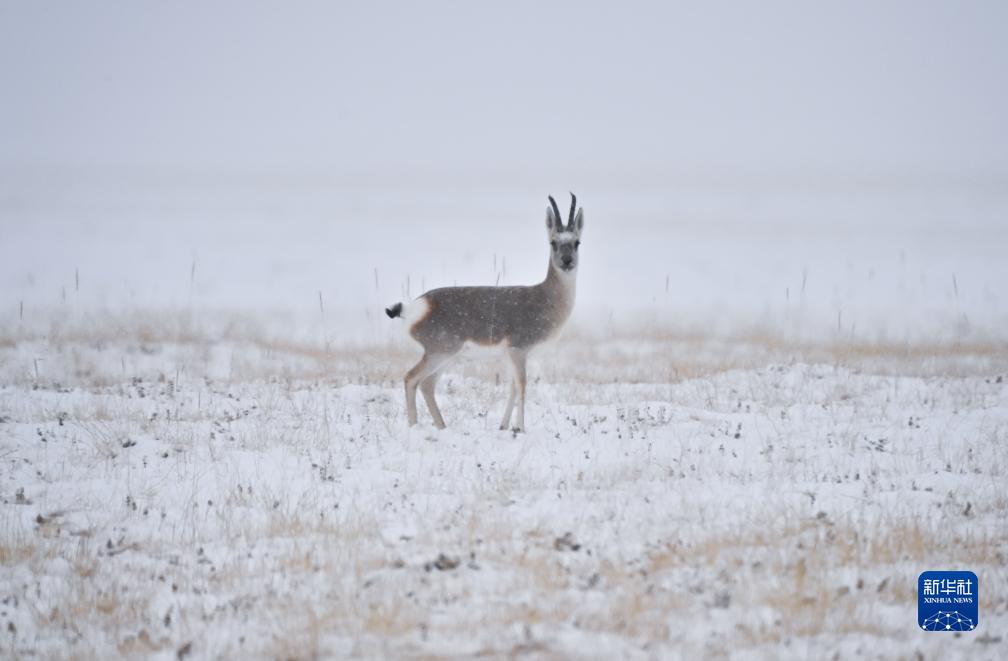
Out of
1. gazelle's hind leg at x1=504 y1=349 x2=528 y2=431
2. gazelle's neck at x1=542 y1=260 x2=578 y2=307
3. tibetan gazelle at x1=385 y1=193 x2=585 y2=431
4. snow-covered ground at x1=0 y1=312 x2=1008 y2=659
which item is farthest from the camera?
gazelle's neck at x1=542 y1=260 x2=578 y2=307

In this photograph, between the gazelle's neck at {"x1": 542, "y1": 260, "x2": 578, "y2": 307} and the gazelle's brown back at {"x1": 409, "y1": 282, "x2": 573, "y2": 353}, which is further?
the gazelle's neck at {"x1": 542, "y1": 260, "x2": 578, "y2": 307}

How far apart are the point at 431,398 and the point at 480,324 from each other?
105 centimetres

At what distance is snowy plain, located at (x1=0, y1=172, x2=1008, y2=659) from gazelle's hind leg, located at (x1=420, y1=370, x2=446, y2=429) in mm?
357

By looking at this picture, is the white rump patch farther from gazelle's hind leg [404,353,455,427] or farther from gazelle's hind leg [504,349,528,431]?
gazelle's hind leg [504,349,528,431]

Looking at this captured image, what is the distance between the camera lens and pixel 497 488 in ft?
28.2

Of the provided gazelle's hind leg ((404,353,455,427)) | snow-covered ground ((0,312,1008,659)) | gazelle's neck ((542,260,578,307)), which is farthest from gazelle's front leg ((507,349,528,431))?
gazelle's neck ((542,260,578,307))

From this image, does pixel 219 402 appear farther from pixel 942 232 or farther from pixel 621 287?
pixel 942 232

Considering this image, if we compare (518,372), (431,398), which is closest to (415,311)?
(431,398)

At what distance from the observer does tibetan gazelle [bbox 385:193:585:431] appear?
11070 mm

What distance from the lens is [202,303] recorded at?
81.0 ft

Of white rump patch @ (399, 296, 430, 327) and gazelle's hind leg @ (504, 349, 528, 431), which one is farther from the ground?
white rump patch @ (399, 296, 430, 327)

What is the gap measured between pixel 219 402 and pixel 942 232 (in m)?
40.4

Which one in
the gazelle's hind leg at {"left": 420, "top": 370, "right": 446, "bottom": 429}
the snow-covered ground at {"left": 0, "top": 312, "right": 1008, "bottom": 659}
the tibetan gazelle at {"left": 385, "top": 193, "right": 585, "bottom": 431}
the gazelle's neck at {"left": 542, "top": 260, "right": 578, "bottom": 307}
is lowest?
the snow-covered ground at {"left": 0, "top": 312, "right": 1008, "bottom": 659}

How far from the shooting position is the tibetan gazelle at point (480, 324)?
36.3 ft
